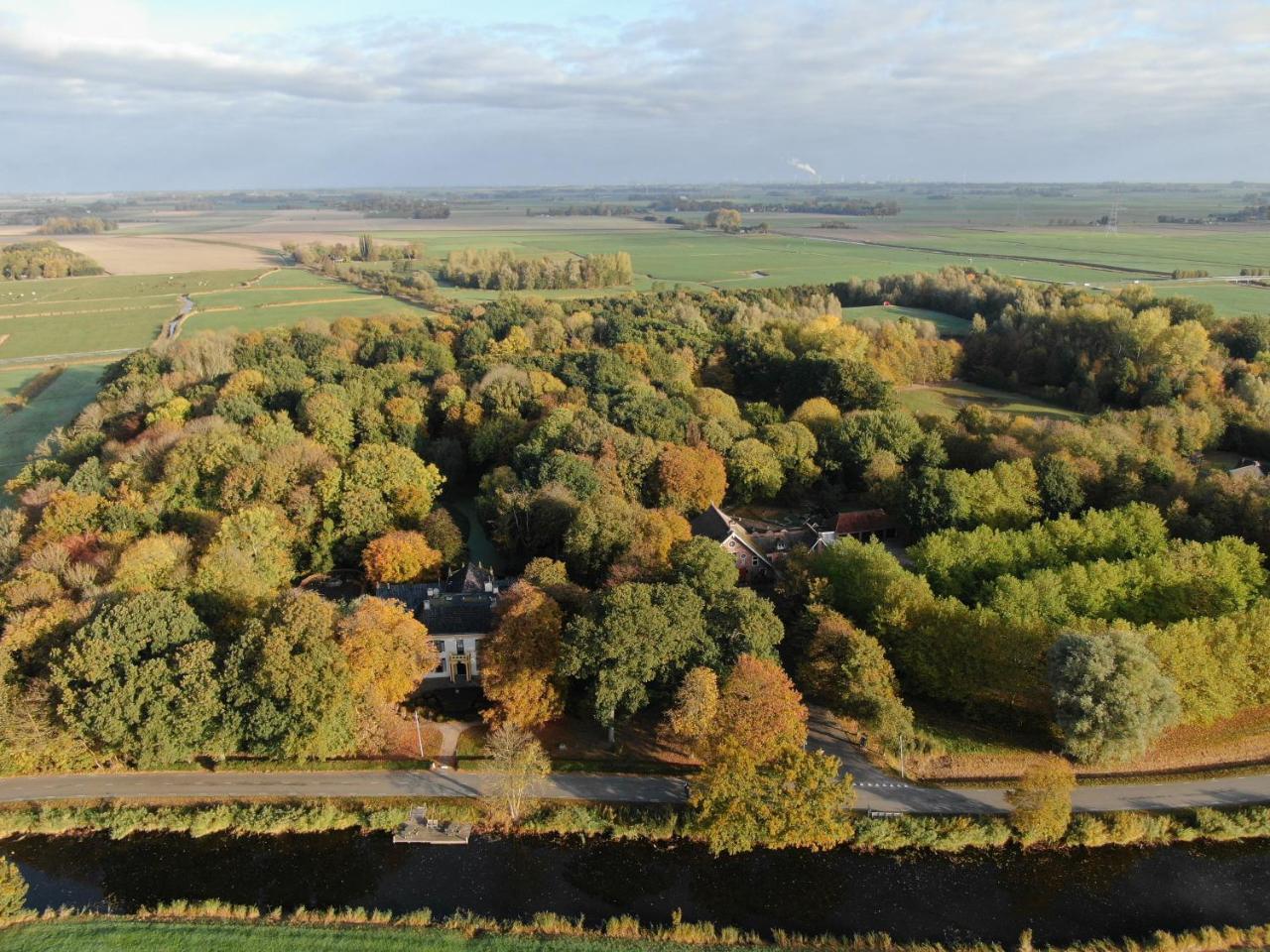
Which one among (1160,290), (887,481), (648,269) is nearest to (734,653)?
(887,481)

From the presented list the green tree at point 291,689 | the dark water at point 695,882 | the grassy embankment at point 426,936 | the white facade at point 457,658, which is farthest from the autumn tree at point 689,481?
the grassy embankment at point 426,936

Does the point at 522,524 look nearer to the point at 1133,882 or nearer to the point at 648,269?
the point at 1133,882

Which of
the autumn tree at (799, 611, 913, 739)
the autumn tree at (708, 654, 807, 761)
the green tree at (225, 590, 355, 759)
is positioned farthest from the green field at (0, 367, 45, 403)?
the autumn tree at (799, 611, 913, 739)

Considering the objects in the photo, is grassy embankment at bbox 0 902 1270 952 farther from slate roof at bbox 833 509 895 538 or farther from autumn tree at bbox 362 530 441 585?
slate roof at bbox 833 509 895 538

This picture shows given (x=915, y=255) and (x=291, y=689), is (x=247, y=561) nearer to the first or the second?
(x=291, y=689)

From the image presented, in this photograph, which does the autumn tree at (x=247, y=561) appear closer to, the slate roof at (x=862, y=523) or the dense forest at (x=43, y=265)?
the slate roof at (x=862, y=523)

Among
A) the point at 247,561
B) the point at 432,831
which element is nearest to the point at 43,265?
the point at 247,561

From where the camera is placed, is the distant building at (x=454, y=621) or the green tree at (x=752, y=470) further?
the green tree at (x=752, y=470)
